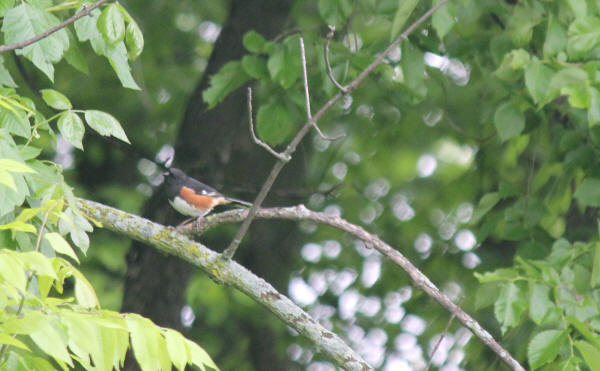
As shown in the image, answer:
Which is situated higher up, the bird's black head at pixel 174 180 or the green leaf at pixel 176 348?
the bird's black head at pixel 174 180

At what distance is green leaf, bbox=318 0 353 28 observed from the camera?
4.42 m

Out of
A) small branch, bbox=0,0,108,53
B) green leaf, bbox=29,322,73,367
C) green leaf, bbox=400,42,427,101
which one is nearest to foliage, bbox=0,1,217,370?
green leaf, bbox=29,322,73,367

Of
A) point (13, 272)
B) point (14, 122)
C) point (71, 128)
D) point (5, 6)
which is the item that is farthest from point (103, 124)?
point (13, 272)

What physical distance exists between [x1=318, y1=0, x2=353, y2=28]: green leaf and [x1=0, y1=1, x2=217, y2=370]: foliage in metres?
1.58

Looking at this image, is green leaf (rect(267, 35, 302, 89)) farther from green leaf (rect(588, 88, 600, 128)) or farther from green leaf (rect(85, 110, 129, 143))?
green leaf (rect(85, 110, 129, 143))

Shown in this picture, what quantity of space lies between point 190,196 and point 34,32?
7.84 ft

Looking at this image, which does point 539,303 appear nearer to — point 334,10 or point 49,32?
point 334,10

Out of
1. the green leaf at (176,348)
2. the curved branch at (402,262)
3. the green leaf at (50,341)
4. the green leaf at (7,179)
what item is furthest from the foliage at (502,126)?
the green leaf at (50,341)

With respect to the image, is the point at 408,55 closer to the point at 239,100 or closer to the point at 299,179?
the point at 239,100

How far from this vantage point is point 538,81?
3.93 m

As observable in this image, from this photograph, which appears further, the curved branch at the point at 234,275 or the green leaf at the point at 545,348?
the green leaf at the point at 545,348

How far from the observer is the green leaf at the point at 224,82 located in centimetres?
464

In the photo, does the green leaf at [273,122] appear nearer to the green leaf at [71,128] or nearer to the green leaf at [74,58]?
the green leaf at [74,58]

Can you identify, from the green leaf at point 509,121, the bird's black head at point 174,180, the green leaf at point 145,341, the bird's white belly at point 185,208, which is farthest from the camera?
the bird's black head at point 174,180
